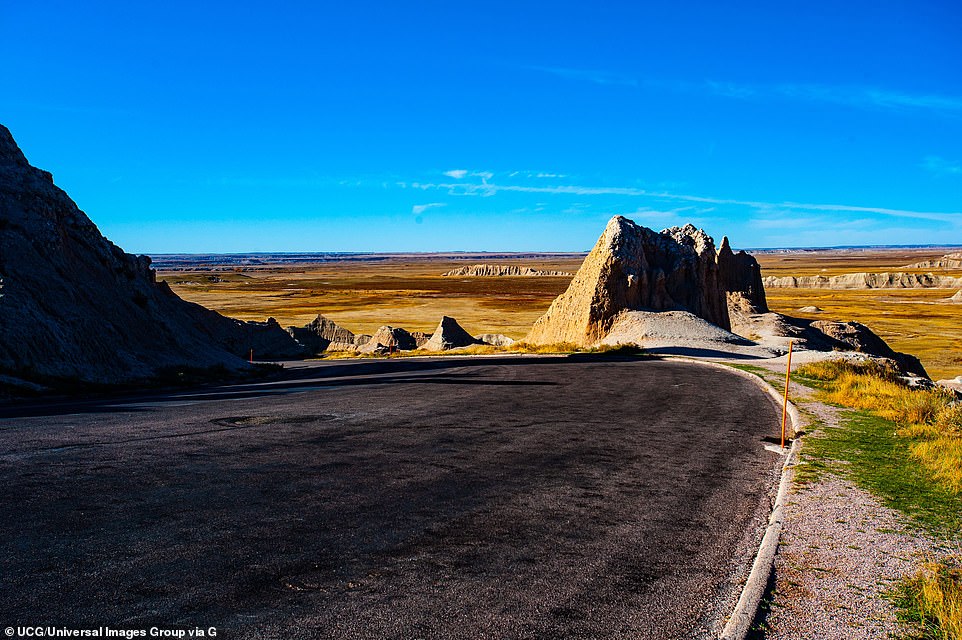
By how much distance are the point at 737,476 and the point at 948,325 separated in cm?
6374

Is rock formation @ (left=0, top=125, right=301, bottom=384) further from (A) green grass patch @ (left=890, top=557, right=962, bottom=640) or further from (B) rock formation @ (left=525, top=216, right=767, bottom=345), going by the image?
(A) green grass patch @ (left=890, top=557, right=962, bottom=640)

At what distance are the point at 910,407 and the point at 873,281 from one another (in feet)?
399

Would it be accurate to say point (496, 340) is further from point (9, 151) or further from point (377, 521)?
point (377, 521)

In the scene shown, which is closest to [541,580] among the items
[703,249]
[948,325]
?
[703,249]

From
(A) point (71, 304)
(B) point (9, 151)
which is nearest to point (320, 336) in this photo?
(B) point (9, 151)

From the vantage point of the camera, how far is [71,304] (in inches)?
816

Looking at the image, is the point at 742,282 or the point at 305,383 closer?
the point at 305,383

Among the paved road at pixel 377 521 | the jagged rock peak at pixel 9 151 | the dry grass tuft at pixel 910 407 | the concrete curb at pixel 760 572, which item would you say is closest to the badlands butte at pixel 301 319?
the jagged rock peak at pixel 9 151

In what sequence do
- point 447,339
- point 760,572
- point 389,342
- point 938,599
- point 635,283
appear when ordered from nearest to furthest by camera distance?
1. point 938,599
2. point 760,572
3. point 635,283
4. point 447,339
5. point 389,342

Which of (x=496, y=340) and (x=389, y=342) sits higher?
(x=389, y=342)

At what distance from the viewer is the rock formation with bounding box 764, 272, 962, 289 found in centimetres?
11369

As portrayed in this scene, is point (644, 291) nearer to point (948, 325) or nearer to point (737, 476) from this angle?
point (737, 476)

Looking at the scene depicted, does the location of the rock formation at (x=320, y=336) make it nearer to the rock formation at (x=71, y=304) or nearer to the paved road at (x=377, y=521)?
the rock formation at (x=71, y=304)

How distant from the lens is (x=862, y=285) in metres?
119
